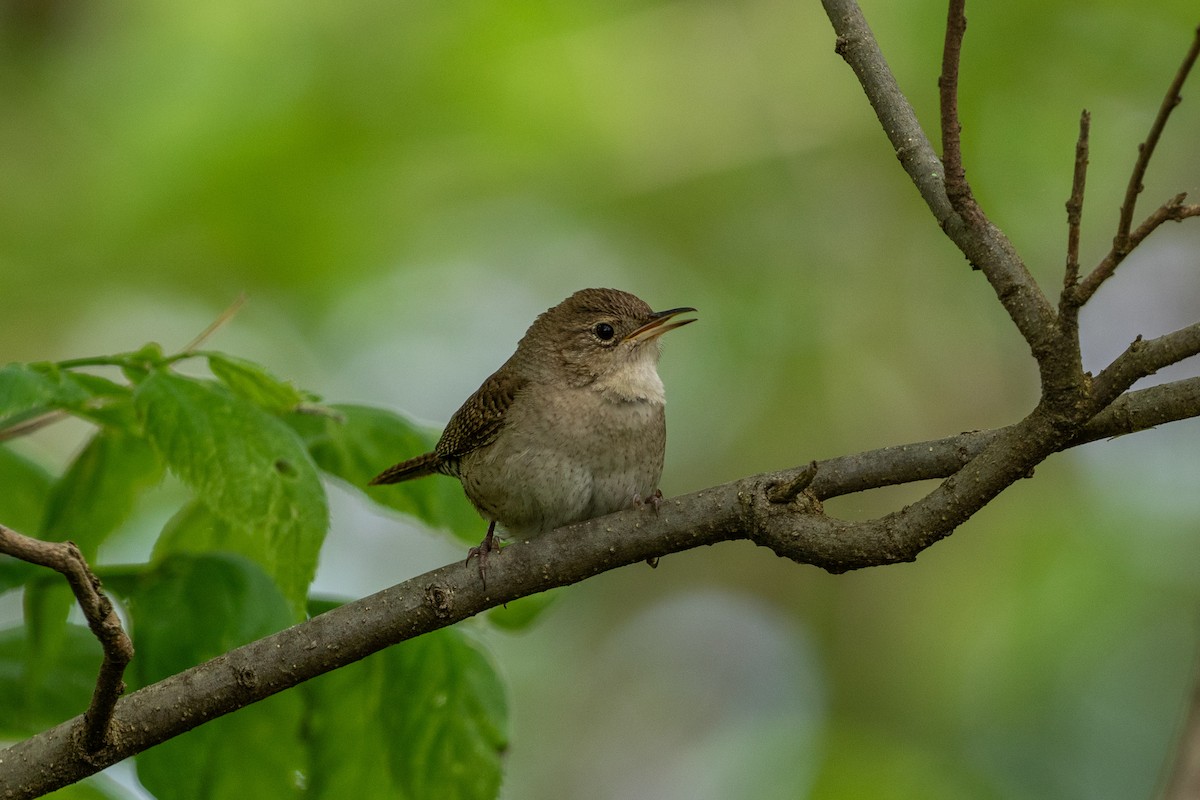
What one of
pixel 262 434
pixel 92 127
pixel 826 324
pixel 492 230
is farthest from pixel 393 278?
pixel 262 434

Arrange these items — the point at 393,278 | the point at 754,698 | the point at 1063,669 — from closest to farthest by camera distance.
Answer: the point at 1063,669
the point at 393,278
the point at 754,698

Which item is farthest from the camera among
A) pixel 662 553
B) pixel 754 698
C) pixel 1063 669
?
pixel 754 698

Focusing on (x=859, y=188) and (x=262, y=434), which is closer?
(x=262, y=434)

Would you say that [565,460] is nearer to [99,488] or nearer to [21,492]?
[99,488]

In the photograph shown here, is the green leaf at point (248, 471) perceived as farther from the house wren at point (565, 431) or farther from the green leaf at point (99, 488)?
the house wren at point (565, 431)

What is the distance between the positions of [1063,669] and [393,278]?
4.53 meters

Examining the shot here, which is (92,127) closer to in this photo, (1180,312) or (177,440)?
(177,440)

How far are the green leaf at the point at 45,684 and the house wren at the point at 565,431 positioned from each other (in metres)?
0.87

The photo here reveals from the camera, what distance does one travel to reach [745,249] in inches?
320

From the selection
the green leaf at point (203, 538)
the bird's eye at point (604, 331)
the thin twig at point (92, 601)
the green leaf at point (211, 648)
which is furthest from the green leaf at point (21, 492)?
the bird's eye at point (604, 331)

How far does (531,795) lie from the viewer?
9.67 m

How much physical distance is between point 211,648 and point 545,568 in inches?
33.1

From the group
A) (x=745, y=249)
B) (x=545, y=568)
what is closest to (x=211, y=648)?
(x=545, y=568)

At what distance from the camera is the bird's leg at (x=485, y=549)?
261cm
